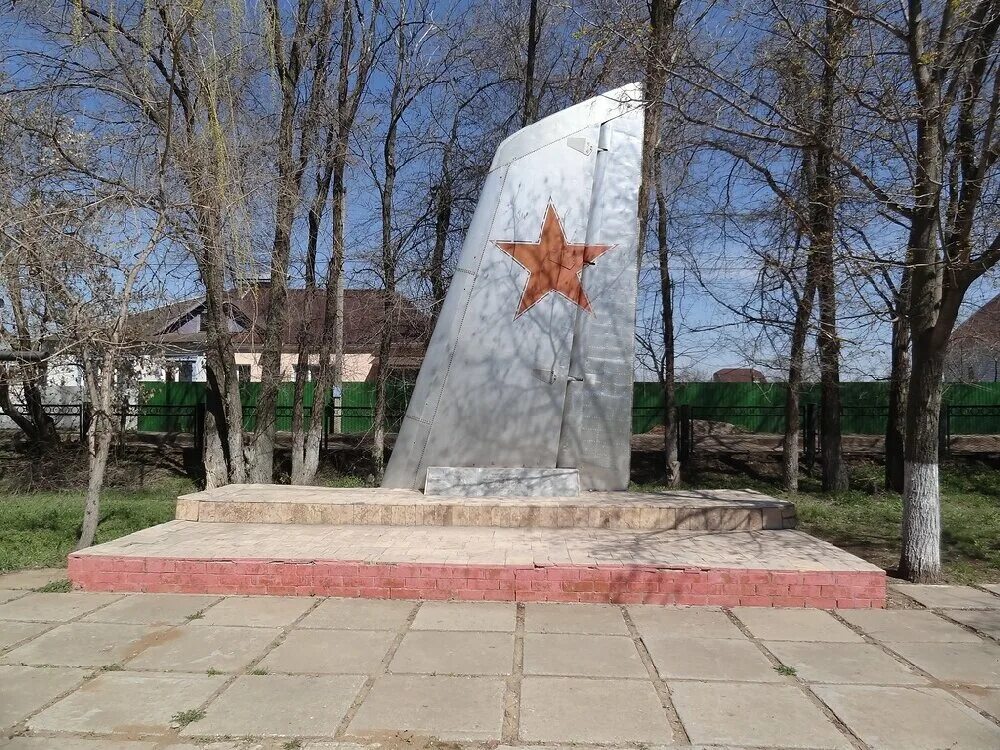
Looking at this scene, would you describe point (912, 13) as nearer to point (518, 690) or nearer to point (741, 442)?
point (518, 690)

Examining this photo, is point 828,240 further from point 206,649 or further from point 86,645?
point 86,645

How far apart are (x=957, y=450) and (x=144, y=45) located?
54.1 feet

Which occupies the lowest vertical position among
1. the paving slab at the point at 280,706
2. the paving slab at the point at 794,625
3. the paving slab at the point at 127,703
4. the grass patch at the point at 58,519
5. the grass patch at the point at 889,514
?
the grass patch at the point at 58,519

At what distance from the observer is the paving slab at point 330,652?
4.20 metres

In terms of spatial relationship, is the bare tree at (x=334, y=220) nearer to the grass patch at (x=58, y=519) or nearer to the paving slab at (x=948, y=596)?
the grass patch at (x=58, y=519)

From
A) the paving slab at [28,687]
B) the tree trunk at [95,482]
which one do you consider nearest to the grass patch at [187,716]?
the paving slab at [28,687]

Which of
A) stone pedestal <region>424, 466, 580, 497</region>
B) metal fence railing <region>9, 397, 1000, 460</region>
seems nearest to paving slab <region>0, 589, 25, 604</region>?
stone pedestal <region>424, 466, 580, 497</region>

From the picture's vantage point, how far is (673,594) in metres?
5.50

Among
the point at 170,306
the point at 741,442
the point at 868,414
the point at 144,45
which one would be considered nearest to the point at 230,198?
the point at 170,306

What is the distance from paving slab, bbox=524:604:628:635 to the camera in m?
4.89

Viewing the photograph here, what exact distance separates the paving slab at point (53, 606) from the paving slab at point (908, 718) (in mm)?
4915

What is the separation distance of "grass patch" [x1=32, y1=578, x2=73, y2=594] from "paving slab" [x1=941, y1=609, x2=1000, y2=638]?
6747 mm

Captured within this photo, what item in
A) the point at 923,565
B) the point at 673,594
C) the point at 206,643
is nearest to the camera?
the point at 206,643

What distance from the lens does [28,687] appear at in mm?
3910
